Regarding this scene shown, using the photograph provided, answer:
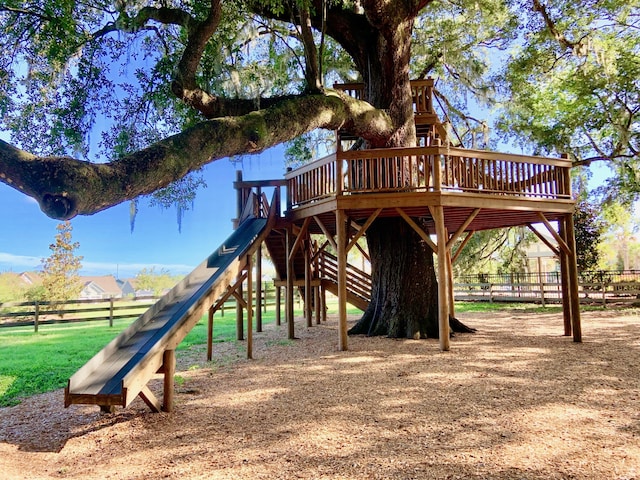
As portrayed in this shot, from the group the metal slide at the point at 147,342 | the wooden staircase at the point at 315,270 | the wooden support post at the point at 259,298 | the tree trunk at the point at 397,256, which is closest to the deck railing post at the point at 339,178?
the metal slide at the point at 147,342

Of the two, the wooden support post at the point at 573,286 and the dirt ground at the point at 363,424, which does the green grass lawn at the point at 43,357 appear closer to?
the dirt ground at the point at 363,424

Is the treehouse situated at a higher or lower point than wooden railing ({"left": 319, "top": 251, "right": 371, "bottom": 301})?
higher

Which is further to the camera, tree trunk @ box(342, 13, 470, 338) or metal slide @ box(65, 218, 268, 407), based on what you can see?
tree trunk @ box(342, 13, 470, 338)

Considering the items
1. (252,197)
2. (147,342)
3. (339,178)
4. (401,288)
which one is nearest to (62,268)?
(252,197)

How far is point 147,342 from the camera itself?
16.6 ft

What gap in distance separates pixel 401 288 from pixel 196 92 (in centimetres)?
573

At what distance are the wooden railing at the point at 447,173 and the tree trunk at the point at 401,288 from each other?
4.86 ft

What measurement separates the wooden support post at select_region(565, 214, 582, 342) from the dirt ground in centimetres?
114

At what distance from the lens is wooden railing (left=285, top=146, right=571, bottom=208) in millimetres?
7816

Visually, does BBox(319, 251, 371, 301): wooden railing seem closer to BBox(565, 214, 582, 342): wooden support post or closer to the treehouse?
the treehouse

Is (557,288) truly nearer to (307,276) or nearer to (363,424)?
(307,276)

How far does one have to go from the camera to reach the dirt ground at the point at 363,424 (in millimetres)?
3039

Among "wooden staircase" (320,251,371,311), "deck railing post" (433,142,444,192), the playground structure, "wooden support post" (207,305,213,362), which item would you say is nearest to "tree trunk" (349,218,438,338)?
the playground structure

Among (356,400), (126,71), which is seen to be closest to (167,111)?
(126,71)
